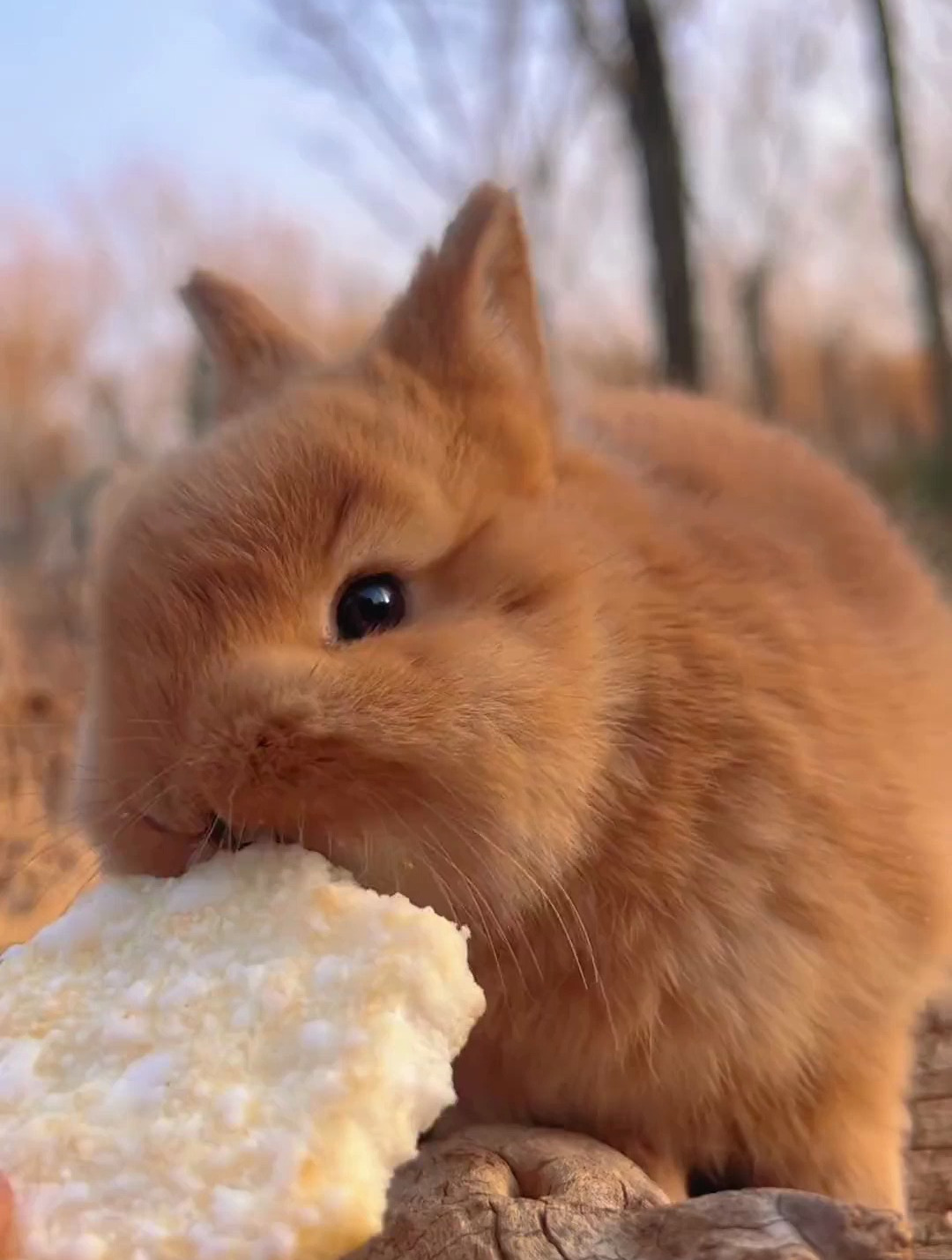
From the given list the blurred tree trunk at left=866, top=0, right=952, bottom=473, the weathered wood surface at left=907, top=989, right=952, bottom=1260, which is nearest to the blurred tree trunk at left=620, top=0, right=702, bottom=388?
the blurred tree trunk at left=866, top=0, right=952, bottom=473

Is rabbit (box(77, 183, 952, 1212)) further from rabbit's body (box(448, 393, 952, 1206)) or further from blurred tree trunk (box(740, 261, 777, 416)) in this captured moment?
blurred tree trunk (box(740, 261, 777, 416))

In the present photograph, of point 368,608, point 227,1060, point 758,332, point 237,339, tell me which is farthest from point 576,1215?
point 758,332

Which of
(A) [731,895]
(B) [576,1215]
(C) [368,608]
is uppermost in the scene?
(C) [368,608]

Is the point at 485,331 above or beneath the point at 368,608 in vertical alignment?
above

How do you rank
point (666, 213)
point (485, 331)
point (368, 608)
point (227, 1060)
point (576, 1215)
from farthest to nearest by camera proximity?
1. point (666, 213)
2. point (485, 331)
3. point (368, 608)
4. point (576, 1215)
5. point (227, 1060)

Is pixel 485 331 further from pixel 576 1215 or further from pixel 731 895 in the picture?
pixel 576 1215
